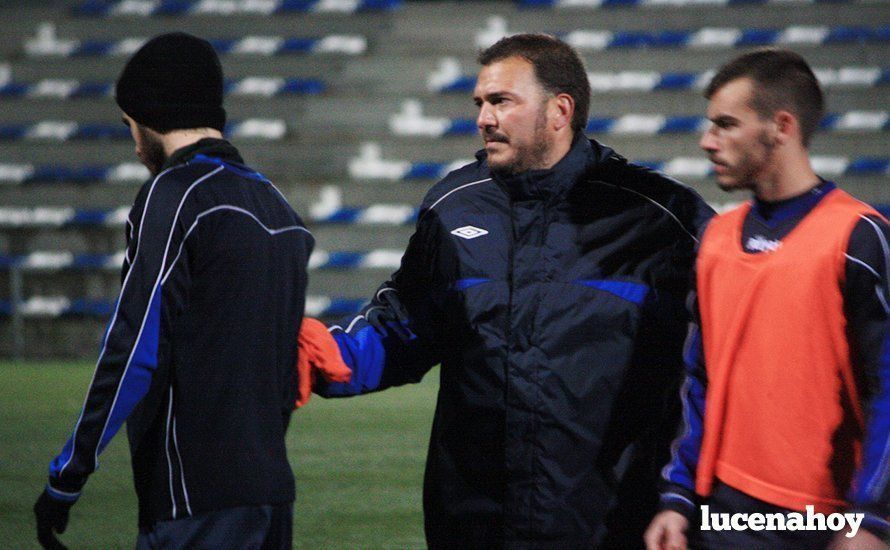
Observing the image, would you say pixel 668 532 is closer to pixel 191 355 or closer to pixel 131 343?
pixel 191 355

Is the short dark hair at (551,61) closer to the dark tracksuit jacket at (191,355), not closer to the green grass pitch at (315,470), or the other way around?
the dark tracksuit jacket at (191,355)

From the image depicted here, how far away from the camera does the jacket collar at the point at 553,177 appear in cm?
272

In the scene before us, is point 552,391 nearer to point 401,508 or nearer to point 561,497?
point 561,497

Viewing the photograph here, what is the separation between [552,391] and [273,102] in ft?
31.0

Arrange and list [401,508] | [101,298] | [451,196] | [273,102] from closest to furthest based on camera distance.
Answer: [451,196]
[401,508]
[101,298]
[273,102]

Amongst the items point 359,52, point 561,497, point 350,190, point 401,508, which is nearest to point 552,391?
point 561,497

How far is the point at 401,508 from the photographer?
489cm

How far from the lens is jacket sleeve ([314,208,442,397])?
2.84 meters

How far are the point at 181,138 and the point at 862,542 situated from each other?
149cm

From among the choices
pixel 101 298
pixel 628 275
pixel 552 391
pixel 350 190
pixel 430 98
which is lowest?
pixel 101 298

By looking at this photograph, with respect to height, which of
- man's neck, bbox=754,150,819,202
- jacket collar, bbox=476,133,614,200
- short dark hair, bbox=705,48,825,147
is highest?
short dark hair, bbox=705,48,825,147

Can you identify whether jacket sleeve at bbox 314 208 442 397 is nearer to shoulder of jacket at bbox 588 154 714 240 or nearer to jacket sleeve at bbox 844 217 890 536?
shoulder of jacket at bbox 588 154 714 240

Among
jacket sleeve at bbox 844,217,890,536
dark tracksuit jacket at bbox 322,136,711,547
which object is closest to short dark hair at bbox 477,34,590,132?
dark tracksuit jacket at bbox 322,136,711,547

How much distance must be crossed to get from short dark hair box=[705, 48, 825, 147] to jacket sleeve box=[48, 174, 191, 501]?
113 cm
